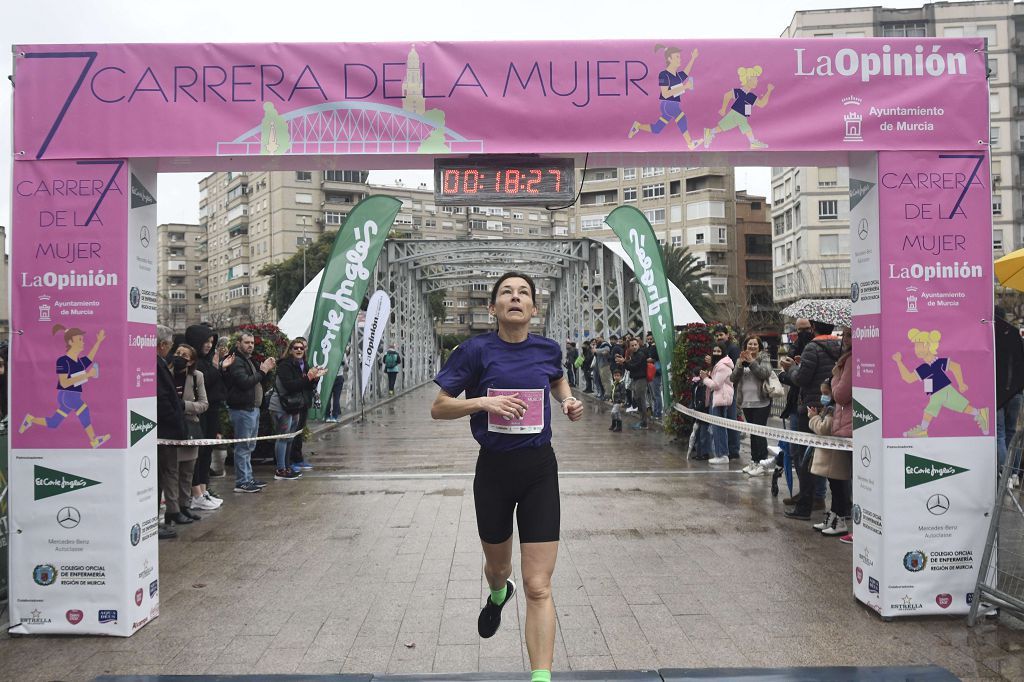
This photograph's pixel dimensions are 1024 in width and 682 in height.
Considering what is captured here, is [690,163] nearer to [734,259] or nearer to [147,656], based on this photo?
[147,656]

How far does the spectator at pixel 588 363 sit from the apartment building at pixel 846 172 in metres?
31.6

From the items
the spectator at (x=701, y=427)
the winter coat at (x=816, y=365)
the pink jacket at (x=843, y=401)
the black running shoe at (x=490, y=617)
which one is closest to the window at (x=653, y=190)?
the spectator at (x=701, y=427)

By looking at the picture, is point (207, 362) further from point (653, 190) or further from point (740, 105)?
point (653, 190)

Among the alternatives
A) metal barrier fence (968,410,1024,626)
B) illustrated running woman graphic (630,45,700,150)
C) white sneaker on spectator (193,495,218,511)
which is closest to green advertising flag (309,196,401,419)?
white sneaker on spectator (193,495,218,511)

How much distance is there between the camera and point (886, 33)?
61.6 m

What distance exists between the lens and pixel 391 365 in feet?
102

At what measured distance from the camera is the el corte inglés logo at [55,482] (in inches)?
200

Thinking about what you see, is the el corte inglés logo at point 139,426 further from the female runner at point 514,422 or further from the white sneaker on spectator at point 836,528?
the white sneaker on spectator at point 836,528

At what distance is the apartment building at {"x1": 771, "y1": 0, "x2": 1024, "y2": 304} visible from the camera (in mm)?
60219

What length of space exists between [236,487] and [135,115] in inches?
240

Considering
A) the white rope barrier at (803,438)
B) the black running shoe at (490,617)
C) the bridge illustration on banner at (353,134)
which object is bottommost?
the black running shoe at (490,617)

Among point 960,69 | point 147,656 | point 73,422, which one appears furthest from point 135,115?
point 960,69

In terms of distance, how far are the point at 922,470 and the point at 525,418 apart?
2.79 meters

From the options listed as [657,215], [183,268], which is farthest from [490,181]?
[183,268]
